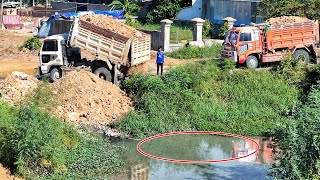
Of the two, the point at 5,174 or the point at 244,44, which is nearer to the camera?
the point at 5,174

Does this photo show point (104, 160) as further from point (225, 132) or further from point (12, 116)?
point (225, 132)

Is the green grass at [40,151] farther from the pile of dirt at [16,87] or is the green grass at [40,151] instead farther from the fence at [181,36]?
the fence at [181,36]

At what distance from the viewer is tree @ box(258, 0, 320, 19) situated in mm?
31656

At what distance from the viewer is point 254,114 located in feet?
78.8

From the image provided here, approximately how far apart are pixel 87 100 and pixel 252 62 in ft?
26.1

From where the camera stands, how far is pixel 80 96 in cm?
2369

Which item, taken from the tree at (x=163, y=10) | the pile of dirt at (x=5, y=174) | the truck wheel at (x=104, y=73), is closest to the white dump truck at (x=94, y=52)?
the truck wheel at (x=104, y=73)

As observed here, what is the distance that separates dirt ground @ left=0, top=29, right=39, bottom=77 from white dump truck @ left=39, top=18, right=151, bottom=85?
5.19 m

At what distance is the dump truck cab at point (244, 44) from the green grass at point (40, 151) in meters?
9.86

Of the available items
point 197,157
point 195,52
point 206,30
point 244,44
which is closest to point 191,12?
point 206,30

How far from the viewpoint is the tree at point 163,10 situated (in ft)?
142

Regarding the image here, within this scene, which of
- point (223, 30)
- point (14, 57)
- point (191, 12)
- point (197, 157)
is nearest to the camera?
point (197, 157)

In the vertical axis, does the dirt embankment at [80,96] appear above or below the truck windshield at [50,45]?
below

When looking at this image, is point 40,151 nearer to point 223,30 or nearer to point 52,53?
point 52,53
